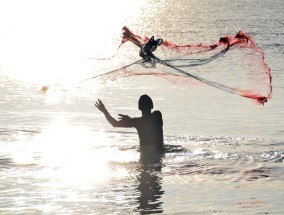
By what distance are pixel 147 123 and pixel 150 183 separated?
7.30 feet

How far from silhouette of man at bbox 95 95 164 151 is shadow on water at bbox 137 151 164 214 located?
24 centimetres

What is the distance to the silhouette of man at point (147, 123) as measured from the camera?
731 inches

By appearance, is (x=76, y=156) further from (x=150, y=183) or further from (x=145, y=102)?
(x=150, y=183)

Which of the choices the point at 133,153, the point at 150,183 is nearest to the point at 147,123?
the point at 133,153

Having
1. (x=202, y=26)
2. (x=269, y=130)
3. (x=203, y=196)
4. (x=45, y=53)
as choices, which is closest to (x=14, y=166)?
(x=203, y=196)

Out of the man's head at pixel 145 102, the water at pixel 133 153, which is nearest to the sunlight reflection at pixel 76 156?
the water at pixel 133 153

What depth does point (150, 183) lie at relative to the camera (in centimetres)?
1703

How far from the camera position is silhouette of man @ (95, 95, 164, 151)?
18578 mm

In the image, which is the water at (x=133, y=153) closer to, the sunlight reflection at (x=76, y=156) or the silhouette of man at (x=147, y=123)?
the sunlight reflection at (x=76, y=156)

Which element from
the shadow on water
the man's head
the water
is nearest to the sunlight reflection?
the water

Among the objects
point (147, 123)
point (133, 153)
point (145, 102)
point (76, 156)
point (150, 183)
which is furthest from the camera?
point (133, 153)

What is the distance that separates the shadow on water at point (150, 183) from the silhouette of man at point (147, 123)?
245 mm

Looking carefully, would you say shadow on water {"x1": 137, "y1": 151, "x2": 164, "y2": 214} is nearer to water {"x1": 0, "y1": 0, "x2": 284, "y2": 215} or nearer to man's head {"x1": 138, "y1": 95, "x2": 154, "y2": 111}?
water {"x1": 0, "y1": 0, "x2": 284, "y2": 215}

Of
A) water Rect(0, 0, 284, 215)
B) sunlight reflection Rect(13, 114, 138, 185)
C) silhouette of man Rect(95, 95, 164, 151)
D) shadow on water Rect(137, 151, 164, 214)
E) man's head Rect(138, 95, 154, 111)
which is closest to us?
shadow on water Rect(137, 151, 164, 214)
